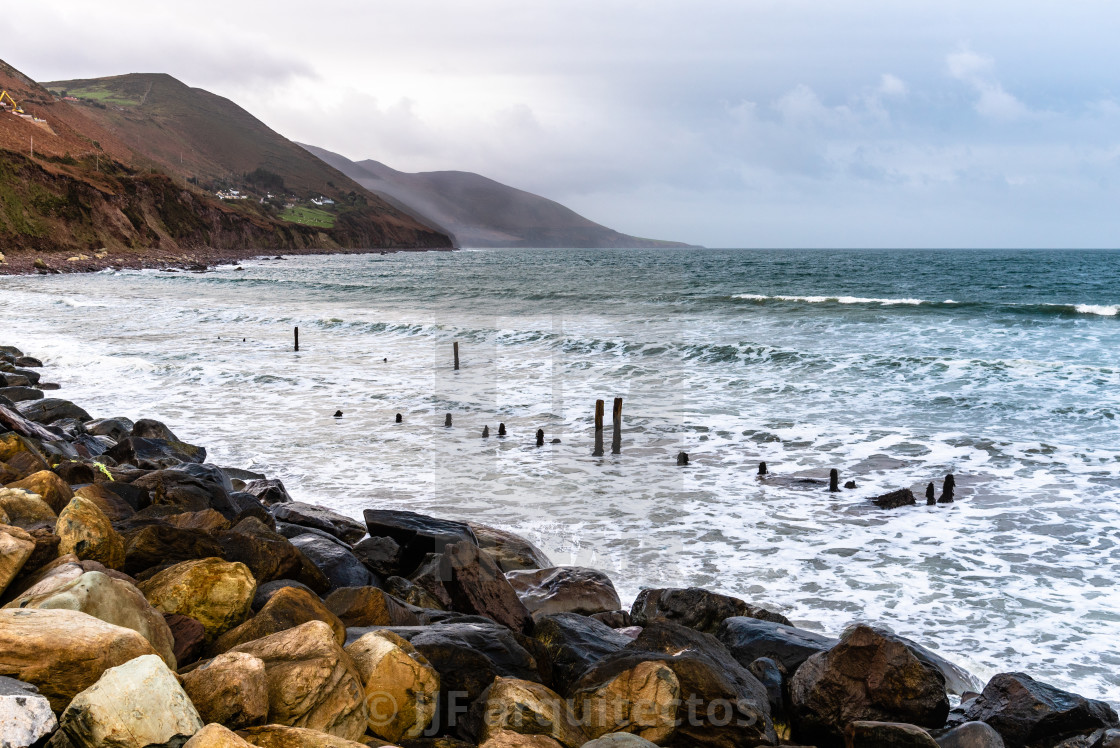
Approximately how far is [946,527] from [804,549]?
220 cm

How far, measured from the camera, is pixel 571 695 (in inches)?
167

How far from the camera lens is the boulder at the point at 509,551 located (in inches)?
321

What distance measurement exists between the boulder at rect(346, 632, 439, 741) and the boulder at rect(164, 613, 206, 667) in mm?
822

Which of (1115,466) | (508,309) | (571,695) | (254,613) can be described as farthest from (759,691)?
(508,309)

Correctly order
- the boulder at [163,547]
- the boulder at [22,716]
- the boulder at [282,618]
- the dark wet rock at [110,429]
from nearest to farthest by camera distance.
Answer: the boulder at [22,716], the boulder at [282,618], the boulder at [163,547], the dark wet rock at [110,429]

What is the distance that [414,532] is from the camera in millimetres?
7273

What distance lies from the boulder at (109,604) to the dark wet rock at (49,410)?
400 inches

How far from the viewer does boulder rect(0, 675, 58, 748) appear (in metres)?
2.79

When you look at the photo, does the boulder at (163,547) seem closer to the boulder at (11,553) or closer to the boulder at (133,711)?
the boulder at (11,553)

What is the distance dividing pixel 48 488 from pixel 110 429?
696 cm

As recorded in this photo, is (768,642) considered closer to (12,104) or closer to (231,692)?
(231,692)

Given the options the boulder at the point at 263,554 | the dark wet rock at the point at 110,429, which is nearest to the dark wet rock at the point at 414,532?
the boulder at the point at 263,554

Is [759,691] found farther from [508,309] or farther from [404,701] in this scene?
[508,309]

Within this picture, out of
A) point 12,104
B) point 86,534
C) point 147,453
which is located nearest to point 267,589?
point 86,534
